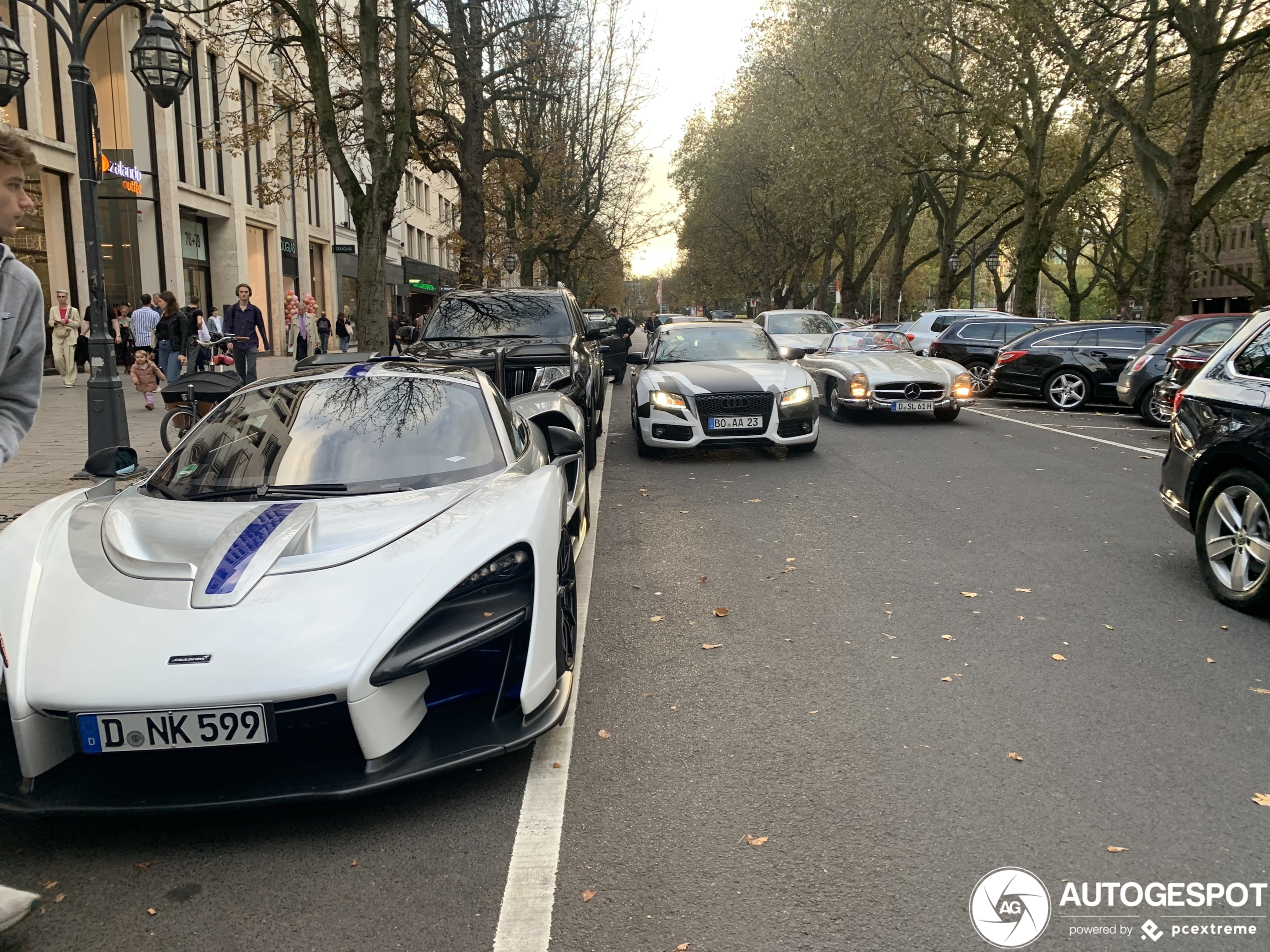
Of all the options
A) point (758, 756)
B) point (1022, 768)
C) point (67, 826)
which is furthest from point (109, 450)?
point (1022, 768)

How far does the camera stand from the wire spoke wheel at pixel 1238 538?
5027 mm

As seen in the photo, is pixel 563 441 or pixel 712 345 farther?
pixel 712 345

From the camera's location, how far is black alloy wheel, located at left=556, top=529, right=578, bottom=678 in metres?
3.55

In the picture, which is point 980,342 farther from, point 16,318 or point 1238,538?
point 16,318

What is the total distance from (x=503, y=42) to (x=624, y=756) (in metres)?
19.5

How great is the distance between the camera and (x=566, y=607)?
3842 millimetres

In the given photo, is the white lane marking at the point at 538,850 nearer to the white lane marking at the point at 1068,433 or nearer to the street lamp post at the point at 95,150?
the street lamp post at the point at 95,150

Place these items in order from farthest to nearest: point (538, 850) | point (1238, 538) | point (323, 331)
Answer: point (323, 331) → point (1238, 538) → point (538, 850)

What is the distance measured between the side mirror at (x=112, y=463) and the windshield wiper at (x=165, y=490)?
0.09 metres

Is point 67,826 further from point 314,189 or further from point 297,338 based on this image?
point 314,189

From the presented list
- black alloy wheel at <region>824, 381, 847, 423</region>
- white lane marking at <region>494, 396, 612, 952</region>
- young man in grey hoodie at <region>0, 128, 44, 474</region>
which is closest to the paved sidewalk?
young man in grey hoodie at <region>0, 128, 44, 474</region>

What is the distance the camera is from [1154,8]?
1952 cm

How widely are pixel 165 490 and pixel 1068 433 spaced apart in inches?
483

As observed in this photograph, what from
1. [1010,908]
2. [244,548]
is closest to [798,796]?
[1010,908]
